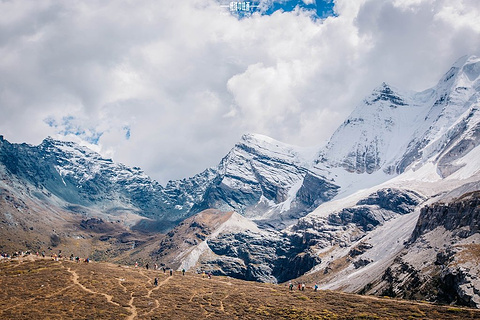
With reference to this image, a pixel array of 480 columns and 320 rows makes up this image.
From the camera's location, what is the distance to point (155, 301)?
8494 cm

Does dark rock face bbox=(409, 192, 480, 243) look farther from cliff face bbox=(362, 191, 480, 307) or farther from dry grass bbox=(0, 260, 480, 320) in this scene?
dry grass bbox=(0, 260, 480, 320)

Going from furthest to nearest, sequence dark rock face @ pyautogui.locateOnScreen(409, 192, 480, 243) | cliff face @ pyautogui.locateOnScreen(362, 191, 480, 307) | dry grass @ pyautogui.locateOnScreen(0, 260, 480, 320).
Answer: dark rock face @ pyautogui.locateOnScreen(409, 192, 480, 243), cliff face @ pyautogui.locateOnScreen(362, 191, 480, 307), dry grass @ pyautogui.locateOnScreen(0, 260, 480, 320)

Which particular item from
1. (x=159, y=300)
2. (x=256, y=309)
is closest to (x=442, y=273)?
(x=256, y=309)

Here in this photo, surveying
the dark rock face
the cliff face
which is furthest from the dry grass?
the dark rock face

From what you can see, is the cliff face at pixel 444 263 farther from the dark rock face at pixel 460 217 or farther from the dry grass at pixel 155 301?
the dry grass at pixel 155 301

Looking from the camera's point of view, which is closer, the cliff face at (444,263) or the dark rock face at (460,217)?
the cliff face at (444,263)

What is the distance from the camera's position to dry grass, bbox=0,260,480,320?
7488 cm

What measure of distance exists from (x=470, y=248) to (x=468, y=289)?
2940cm

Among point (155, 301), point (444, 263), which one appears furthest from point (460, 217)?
point (155, 301)

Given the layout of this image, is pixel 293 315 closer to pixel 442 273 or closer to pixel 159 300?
pixel 159 300

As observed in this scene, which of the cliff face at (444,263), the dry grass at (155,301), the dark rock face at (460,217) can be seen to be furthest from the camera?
the dark rock face at (460,217)

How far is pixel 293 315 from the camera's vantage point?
7800cm

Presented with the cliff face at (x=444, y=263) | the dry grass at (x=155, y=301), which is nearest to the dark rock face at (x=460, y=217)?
the cliff face at (x=444, y=263)

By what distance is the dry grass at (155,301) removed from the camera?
74.9 metres
